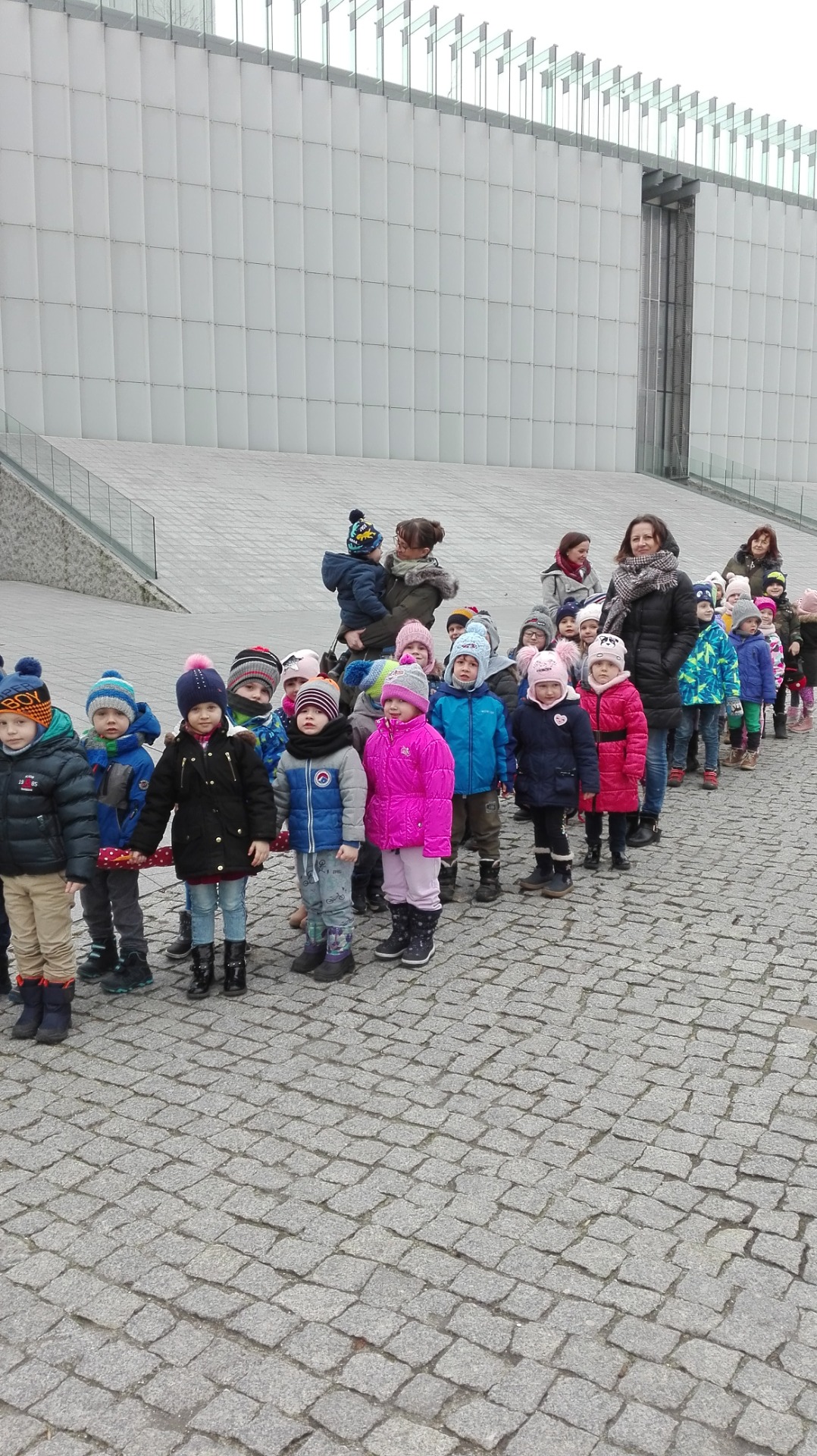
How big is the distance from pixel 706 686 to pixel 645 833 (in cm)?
192

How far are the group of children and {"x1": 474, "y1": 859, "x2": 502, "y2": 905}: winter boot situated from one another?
1cm

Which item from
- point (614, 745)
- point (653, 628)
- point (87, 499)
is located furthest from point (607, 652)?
point (87, 499)

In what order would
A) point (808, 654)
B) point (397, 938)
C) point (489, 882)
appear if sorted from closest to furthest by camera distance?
point (397, 938)
point (489, 882)
point (808, 654)

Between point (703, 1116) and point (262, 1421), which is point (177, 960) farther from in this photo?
point (262, 1421)

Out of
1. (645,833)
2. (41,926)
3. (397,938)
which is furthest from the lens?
(645,833)

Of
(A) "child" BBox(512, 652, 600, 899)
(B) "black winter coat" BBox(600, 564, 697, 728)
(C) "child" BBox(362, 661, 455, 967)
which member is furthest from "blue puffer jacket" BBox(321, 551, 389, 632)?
(B) "black winter coat" BBox(600, 564, 697, 728)

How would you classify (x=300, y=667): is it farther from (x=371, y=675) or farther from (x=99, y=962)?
(x=99, y=962)

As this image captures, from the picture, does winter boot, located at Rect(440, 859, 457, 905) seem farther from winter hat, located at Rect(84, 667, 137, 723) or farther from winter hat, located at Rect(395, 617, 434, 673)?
winter hat, located at Rect(84, 667, 137, 723)

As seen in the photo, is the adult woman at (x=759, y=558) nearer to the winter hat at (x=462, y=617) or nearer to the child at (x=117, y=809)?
the winter hat at (x=462, y=617)

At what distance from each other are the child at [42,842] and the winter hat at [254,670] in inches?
43.8

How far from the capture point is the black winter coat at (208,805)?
5285 millimetres

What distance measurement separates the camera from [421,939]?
574 cm

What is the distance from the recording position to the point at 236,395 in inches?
1305

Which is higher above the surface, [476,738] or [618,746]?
[476,738]
